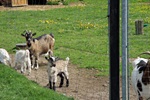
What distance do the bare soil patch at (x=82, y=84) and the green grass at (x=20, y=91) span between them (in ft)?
2.85

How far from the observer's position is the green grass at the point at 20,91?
8.39 metres

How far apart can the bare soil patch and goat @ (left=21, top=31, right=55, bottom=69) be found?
58cm

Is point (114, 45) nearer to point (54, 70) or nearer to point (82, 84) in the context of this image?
point (54, 70)

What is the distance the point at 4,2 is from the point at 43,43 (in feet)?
65.8

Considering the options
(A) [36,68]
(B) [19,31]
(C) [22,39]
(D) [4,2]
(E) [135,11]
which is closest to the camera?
(A) [36,68]

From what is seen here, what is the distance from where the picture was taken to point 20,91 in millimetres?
8672

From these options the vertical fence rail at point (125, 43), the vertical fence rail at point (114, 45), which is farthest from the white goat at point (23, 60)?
the vertical fence rail at point (125, 43)

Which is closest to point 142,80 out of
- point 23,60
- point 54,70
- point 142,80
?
point 142,80

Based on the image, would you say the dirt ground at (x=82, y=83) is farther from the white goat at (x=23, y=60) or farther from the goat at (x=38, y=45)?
the goat at (x=38, y=45)

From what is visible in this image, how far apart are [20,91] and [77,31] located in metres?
12.4

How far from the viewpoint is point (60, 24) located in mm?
23234

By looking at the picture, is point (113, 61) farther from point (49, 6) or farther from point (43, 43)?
point (49, 6)

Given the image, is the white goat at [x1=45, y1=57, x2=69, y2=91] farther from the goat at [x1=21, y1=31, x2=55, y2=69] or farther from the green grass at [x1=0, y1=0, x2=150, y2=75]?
the goat at [x1=21, y1=31, x2=55, y2=69]

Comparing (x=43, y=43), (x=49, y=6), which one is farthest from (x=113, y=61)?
(x=49, y=6)
